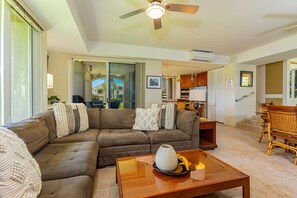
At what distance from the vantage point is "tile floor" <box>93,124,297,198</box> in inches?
65.6

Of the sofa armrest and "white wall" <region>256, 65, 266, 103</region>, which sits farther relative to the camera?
"white wall" <region>256, 65, 266, 103</region>

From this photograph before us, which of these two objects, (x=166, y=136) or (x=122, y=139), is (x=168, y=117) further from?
(x=122, y=139)

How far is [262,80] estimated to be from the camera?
20.0ft

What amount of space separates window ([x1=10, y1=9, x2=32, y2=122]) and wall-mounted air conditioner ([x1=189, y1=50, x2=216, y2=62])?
394cm

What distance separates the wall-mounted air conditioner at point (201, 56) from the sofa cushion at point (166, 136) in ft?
9.37

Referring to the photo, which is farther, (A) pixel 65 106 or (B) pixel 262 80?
(B) pixel 262 80

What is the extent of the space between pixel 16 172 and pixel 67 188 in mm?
324

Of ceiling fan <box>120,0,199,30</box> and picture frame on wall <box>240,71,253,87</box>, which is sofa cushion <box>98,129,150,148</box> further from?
picture frame on wall <box>240,71,253,87</box>

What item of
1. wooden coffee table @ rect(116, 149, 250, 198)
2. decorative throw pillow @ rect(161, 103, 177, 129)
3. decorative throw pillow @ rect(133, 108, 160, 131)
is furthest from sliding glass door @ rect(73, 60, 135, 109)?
wooden coffee table @ rect(116, 149, 250, 198)

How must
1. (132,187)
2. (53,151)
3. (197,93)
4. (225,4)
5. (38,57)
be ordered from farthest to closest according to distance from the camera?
(197,93) → (38,57) → (225,4) → (53,151) → (132,187)

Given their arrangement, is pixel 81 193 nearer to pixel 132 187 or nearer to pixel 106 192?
pixel 132 187

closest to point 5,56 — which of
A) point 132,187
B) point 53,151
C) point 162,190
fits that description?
point 53,151

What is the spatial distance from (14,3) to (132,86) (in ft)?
11.3

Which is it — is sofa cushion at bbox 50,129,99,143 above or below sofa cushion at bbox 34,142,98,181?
above
